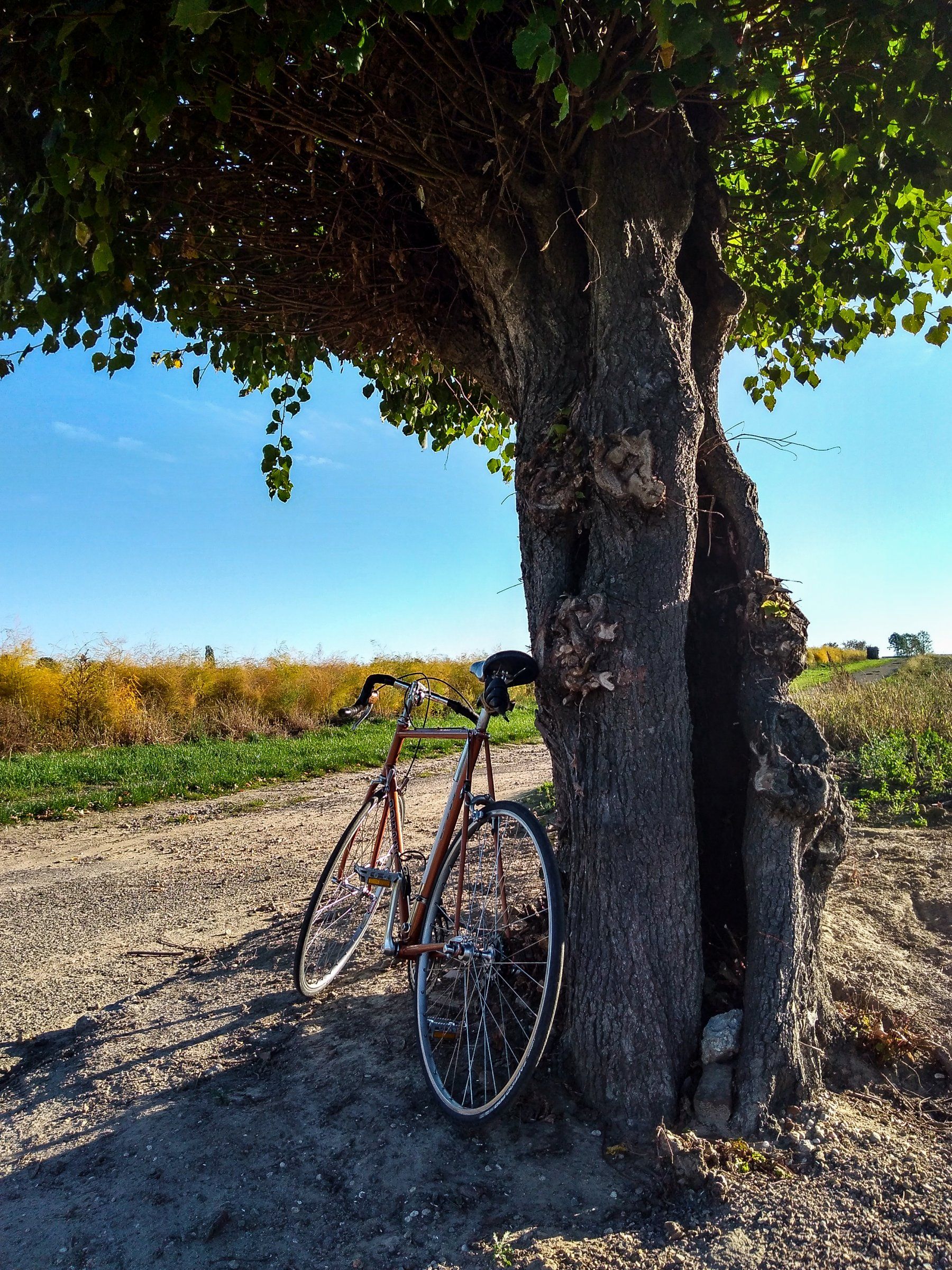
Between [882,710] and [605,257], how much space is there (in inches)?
281

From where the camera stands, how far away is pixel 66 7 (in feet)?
8.99

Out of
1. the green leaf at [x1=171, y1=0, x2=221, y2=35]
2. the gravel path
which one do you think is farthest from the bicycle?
the gravel path

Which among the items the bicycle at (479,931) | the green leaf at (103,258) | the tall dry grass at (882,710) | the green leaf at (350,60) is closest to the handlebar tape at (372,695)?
the bicycle at (479,931)

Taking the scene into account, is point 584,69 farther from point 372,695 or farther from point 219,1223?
point 219,1223

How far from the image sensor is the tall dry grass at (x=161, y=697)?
12797 mm

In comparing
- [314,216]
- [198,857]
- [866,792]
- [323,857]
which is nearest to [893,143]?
[314,216]

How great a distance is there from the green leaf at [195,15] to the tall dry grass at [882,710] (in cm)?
770

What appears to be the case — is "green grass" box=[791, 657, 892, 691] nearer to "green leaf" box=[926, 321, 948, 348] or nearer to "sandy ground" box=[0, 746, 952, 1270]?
"green leaf" box=[926, 321, 948, 348]

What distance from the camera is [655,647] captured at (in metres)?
3.04

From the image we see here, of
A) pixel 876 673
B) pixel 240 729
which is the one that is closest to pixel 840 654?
pixel 876 673

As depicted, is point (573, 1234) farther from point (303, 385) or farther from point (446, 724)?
point (303, 385)

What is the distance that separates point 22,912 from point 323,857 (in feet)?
7.31

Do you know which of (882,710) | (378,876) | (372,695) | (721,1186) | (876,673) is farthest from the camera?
(876,673)

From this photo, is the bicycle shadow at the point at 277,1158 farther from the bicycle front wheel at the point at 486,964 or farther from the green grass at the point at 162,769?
the green grass at the point at 162,769
